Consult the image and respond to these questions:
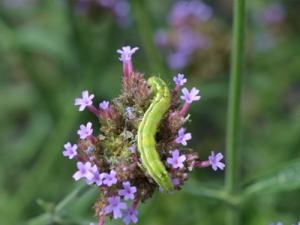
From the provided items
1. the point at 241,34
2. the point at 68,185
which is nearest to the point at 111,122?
the point at 241,34

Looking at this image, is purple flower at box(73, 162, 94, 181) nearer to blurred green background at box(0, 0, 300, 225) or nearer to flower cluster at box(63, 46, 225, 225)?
flower cluster at box(63, 46, 225, 225)

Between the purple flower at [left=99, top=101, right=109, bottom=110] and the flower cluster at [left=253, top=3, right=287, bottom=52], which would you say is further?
the flower cluster at [left=253, top=3, right=287, bottom=52]

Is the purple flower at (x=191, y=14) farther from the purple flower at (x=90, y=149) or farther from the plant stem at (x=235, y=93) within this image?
the purple flower at (x=90, y=149)

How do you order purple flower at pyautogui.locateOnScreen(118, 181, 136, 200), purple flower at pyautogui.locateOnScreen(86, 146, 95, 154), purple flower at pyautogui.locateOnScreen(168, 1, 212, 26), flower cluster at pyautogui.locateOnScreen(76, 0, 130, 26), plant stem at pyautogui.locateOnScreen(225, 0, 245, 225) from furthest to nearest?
purple flower at pyautogui.locateOnScreen(168, 1, 212, 26)
flower cluster at pyautogui.locateOnScreen(76, 0, 130, 26)
plant stem at pyautogui.locateOnScreen(225, 0, 245, 225)
purple flower at pyautogui.locateOnScreen(86, 146, 95, 154)
purple flower at pyautogui.locateOnScreen(118, 181, 136, 200)

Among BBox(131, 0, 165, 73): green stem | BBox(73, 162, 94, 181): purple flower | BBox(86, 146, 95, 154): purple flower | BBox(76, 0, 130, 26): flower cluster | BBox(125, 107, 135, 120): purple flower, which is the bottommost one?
BBox(73, 162, 94, 181): purple flower

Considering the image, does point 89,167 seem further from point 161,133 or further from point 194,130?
point 194,130

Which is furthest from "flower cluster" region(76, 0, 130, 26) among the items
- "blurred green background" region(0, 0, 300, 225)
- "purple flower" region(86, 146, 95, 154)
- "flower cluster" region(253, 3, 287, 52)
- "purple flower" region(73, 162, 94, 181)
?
"purple flower" region(73, 162, 94, 181)

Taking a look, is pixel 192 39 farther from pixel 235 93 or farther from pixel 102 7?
pixel 235 93
